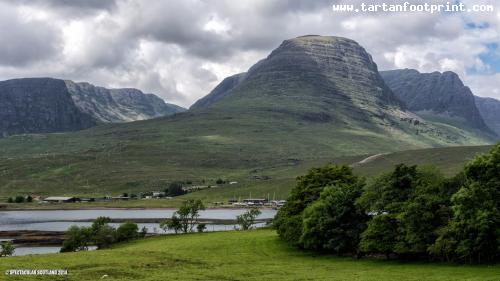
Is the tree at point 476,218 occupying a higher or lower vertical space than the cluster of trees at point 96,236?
higher

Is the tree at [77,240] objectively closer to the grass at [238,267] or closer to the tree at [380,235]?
the grass at [238,267]

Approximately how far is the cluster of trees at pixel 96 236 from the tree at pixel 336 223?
178ft

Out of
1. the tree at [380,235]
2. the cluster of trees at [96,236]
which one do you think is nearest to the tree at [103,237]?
the cluster of trees at [96,236]

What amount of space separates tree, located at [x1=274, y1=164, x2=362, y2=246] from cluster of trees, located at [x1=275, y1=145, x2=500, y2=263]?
34 cm

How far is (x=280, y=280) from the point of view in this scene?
62438 millimetres

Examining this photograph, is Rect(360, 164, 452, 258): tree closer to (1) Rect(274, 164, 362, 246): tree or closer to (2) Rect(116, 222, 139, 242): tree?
(1) Rect(274, 164, 362, 246): tree

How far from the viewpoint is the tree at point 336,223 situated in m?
91.8

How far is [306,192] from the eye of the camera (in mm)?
113250

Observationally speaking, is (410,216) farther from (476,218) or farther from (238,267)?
(238,267)

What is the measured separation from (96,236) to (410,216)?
79.4 metres

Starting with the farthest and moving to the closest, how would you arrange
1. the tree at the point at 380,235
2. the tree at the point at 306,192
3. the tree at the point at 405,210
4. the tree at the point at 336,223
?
1. the tree at the point at 306,192
2. the tree at the point at 336,223
3. the tree at the point at 380,235
4. the tree at the point at 405,210

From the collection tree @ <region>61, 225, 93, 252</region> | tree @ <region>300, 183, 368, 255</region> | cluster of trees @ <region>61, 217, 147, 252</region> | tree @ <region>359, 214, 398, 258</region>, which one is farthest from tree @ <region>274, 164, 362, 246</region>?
tree @ <region>61, 225, 93, 252</region>

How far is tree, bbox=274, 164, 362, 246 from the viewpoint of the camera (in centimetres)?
10711

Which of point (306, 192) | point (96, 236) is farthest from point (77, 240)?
point (306, 192)
